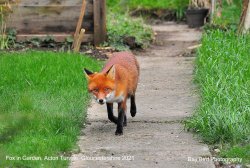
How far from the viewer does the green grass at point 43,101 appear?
5.29m

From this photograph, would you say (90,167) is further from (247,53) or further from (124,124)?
(247,53)

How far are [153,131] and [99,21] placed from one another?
19.2 feet

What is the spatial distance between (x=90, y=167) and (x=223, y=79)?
3304mm

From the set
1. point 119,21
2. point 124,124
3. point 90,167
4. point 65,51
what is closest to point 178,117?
point 124,124

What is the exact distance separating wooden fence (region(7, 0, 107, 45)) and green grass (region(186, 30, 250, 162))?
2.23m

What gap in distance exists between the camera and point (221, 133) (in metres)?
6.18

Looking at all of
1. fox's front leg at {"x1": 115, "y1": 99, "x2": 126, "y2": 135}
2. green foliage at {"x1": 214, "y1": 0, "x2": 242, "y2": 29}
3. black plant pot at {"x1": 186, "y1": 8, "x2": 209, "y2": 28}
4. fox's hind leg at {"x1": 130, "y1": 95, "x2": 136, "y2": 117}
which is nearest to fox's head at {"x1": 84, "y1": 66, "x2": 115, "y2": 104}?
fox's front leg at {"x1": 115, "y1": 99, "x2": 126, "y2": 135}

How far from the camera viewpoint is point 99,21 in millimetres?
12289

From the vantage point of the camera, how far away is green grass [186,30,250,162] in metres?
6.16

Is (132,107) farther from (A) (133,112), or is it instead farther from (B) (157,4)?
(B) (157,4)

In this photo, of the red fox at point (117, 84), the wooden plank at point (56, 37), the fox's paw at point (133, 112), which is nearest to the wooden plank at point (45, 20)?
the wooden plank at point (56, 37)

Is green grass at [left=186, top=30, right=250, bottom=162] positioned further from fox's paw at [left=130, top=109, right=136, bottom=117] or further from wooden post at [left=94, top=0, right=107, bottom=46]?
wooden post at [left=94, top=0, right=107, bottom=46]

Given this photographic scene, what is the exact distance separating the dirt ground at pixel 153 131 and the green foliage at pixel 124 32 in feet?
4.93

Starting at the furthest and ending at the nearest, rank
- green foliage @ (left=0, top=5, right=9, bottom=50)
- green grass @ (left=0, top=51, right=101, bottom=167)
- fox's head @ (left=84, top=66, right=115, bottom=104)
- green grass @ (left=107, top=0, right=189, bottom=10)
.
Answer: green grass @ (left=107, top=0, right=189, bottom=10) < green foliage @ (left=0, top=5, right=9, bottom=50) < fox's head @ (left=84, top=66, right=115, bottom=104) < green grass @ (left=0, top=51, right=101, bottom=167)
